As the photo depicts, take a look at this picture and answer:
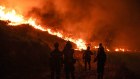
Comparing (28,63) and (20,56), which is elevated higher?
(20,56)

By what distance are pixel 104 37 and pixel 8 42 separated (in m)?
85.8

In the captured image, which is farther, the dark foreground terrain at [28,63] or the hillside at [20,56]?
the hillside at [20,56]

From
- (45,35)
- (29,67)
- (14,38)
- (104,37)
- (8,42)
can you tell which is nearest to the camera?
(29,67)

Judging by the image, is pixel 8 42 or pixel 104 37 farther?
pixel 104 37

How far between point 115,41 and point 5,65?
9209cm

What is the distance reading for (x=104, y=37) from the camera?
11556cm

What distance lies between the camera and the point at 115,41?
116 meters

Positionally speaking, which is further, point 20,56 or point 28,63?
point 20,56

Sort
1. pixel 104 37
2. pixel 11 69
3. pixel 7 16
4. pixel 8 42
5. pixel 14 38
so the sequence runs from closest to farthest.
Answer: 1. pixel 11 69
2. pixel 8 42
3. pixel 14 38
4. pixel 7 16
5. pixel 104 37

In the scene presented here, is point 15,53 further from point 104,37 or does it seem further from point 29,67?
point 104,37

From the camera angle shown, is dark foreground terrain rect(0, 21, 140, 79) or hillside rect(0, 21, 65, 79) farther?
hillside rect(0, 21, 65, 79)

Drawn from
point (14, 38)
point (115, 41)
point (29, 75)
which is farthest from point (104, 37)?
point (29, 75)

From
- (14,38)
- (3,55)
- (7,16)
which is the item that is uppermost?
(7,16)

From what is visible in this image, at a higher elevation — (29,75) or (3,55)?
(3,55)
